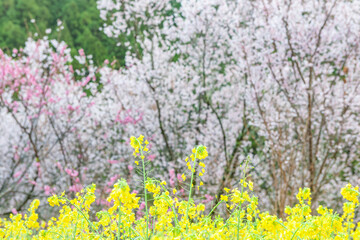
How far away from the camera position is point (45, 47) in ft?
35.3

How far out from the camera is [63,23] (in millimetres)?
22203

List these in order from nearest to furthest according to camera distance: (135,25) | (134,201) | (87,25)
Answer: (134,201)
(135,25)
(87,25)

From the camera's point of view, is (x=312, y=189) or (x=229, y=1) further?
(x=229, y=1)

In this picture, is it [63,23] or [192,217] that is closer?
[192,217]

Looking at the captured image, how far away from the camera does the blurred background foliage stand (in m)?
19.9

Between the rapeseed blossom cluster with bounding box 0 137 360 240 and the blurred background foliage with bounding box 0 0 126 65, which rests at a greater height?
the blurred background foliage with bounding box 0 0 126 65

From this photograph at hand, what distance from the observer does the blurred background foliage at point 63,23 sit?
19938 mm

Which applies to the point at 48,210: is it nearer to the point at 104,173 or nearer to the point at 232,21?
the point at 104,173

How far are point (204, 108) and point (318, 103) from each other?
9.75ft

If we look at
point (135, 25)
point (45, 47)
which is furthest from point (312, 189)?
point (45, 47)

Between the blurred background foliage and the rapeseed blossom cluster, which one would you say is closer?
the rapeseed blossom cluster

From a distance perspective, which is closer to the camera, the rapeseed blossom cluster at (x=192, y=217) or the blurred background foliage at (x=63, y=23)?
the rapeseed blossom cluster at (x=192, y=217)

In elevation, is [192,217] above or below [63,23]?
below

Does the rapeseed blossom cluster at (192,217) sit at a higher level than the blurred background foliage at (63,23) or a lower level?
lower
